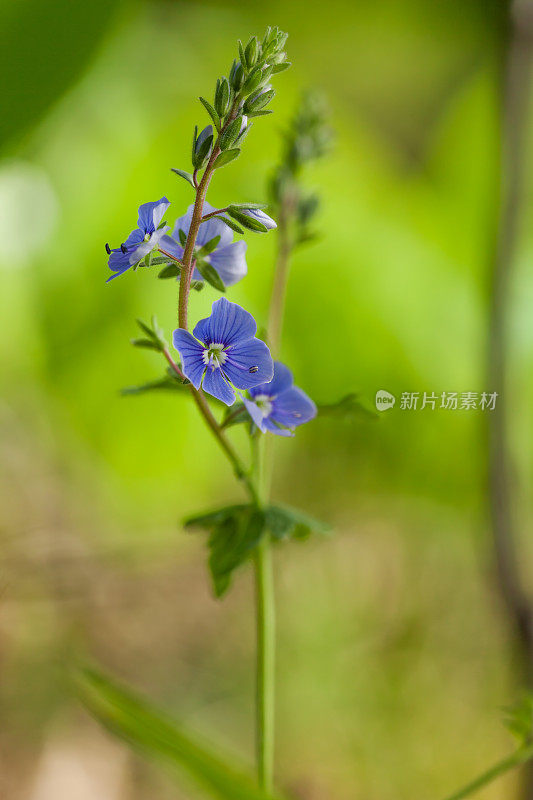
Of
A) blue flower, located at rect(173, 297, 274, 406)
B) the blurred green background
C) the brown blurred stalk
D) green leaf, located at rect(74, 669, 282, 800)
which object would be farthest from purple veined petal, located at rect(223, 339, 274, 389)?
the brown blurred stalk

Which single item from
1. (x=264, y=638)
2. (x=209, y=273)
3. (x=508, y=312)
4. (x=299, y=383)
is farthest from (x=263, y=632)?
(x=508, y=312)

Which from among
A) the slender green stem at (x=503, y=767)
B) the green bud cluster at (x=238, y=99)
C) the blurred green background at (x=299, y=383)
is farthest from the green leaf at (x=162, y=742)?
the blurred green background at (x=299, y=383)

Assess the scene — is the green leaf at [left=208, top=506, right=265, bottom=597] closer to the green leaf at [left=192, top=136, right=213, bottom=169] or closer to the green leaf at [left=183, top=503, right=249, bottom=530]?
the green leaf at [left=183, top=503, right=249, bottom=530]

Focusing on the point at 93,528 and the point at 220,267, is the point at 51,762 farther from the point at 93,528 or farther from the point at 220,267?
the point at 220,267

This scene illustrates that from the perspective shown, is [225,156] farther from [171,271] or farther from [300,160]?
[300,160]

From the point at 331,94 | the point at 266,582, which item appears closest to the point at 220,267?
the point at 266,582
